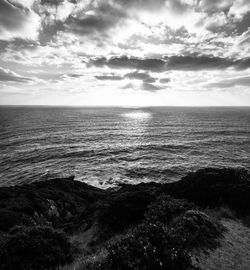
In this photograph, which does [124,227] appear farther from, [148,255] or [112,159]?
[112,159]

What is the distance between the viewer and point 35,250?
9914mm

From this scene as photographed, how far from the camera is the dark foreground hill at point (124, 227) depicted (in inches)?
328

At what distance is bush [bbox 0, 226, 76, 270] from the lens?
30.4 feet

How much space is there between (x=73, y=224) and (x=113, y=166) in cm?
2285

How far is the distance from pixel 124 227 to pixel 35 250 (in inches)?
234

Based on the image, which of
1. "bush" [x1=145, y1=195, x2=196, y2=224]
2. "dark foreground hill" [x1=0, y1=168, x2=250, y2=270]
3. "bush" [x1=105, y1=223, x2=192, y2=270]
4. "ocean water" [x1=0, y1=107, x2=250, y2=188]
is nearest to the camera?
"bush" [x1=105, y1=223, x2=192, y2=270]

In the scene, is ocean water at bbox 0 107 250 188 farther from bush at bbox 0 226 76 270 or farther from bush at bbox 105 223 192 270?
bush at bbox 105 223 192 270

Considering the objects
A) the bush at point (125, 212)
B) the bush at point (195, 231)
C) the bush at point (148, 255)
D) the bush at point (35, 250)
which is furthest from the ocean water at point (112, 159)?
the bush at point (148, 255)

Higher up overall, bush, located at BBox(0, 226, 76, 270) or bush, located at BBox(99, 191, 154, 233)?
bush, located at BBox(0, 226, 76, 270)

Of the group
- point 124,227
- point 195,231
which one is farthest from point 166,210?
point 124,227

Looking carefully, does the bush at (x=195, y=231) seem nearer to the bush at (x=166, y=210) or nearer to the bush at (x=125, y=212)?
the bush at (x=166, y=210)

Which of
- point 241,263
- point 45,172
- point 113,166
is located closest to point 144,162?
point 113,166

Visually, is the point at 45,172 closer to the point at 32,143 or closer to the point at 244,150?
→ the point at 32,143

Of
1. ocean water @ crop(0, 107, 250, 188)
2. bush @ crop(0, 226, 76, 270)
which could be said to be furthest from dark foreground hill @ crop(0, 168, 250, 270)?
ocean water @ crop(0, 107, 250, 188)
